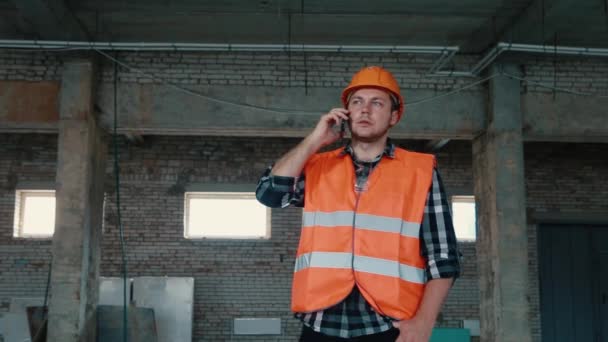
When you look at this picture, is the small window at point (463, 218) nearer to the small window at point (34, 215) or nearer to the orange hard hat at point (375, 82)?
the small window at point (34, 215)

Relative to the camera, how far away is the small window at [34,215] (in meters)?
10.8

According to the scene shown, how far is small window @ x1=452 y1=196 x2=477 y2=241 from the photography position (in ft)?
37.1

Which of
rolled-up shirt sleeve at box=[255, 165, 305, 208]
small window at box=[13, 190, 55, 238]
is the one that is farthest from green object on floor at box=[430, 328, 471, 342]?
rolled-up shirt sleeve at box=[255, 165, 305, 208]

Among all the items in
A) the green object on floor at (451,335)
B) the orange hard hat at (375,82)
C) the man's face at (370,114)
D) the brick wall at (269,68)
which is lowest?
the green object on floor at (451,335)

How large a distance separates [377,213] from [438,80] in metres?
6.10

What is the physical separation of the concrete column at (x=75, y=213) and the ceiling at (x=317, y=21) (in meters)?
0.69

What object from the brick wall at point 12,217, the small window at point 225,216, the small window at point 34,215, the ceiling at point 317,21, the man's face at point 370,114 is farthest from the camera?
the small window at point 225,216

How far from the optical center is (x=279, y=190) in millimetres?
2262

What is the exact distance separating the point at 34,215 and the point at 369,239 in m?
9.97

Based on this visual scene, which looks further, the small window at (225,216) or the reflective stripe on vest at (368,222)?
the small window at (225,216)

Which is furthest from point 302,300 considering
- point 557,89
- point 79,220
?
point 557,89

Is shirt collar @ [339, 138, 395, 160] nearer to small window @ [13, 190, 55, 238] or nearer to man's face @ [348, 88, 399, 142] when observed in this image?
man's face @ [348, 88, 399, 142]

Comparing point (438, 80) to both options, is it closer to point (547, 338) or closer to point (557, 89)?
point (557, 89)

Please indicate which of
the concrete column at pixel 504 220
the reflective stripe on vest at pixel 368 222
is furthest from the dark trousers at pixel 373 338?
the concrete column at pixel 504 220
